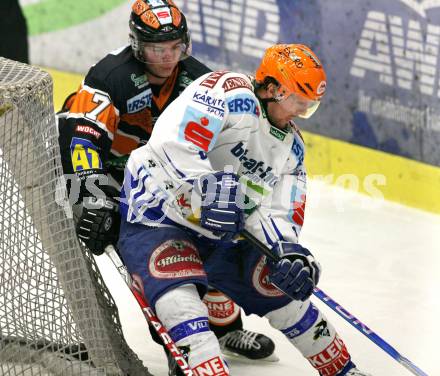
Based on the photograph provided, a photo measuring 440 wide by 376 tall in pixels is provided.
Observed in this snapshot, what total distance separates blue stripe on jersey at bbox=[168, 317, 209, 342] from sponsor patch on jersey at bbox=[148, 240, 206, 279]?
14 cm

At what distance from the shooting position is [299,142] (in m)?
3.32

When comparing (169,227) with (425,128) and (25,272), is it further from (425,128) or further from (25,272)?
(425,128)

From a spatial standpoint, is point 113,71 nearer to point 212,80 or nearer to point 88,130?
point 88,130

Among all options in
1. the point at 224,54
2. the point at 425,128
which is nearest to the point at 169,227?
the point at 425,128

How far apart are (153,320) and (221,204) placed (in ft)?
1.30

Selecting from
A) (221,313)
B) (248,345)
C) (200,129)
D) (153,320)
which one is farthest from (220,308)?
(200,129)

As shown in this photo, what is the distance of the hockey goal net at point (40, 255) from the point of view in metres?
3.15

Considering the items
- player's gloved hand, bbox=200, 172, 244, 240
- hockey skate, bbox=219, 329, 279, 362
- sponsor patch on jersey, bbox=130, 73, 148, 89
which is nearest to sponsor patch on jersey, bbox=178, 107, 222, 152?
player's gloved hand, bbox=200, 172, 244, 240

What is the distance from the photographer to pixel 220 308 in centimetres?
383

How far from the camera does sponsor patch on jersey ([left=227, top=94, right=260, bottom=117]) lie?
3113mm

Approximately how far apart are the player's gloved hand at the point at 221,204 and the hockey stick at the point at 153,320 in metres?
0.31

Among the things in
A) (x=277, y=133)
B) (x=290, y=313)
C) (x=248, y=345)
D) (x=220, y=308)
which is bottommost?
(x=248, y=345)

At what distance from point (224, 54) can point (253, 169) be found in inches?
125

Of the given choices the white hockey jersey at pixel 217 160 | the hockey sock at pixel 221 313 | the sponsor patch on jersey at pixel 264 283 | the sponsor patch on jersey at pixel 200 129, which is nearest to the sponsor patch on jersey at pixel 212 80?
the white hockey jersey at pixel 217 160
